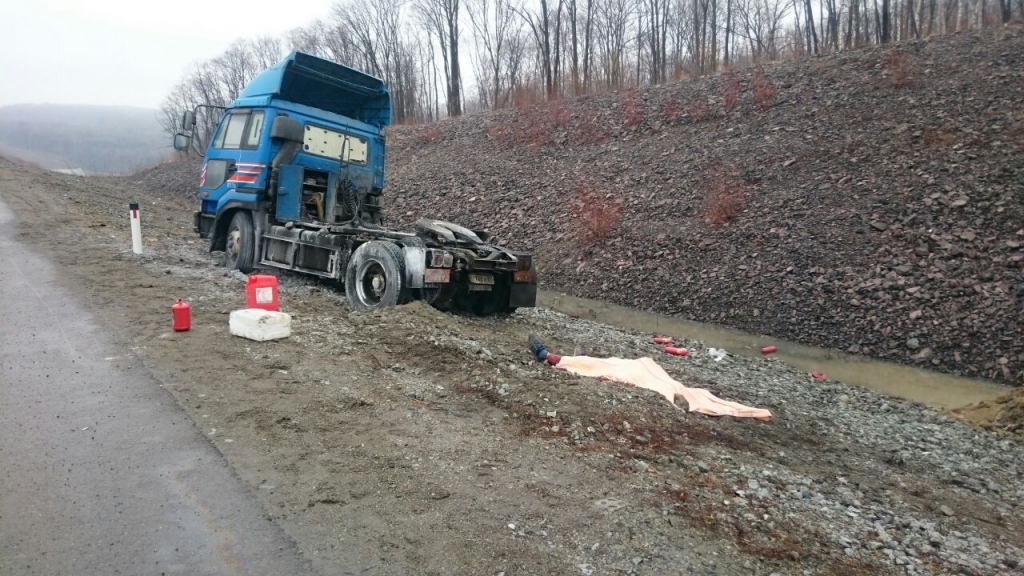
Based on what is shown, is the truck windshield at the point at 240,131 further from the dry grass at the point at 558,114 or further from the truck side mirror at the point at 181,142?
the dry grass at the point at 558,114

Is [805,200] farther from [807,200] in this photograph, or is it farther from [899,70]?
[899,70]

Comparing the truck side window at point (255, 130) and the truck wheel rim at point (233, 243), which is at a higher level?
the truck side window at point (255, 130)

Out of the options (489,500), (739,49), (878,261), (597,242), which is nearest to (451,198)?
(597,242)

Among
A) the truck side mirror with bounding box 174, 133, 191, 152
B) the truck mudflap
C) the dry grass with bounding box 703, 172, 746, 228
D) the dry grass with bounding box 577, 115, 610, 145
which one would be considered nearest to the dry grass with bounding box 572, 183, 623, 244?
the dry grass with bounding box 703, 172, 746, 228

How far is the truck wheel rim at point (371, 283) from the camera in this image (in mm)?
8188

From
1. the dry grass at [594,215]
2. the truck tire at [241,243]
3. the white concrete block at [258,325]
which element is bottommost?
the white concrete block at [258,325]

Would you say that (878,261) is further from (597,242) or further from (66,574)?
(66,574)

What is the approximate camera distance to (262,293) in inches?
262

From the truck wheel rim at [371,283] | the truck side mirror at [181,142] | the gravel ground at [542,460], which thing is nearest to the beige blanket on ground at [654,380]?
the gravel ground at [542,460]

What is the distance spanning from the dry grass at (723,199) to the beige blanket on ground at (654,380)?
699cm

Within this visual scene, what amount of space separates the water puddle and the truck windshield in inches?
234

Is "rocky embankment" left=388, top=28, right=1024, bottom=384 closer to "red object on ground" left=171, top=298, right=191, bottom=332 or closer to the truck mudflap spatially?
the truck mudflap

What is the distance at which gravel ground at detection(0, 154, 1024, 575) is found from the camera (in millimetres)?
3242

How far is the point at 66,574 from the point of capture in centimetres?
275
